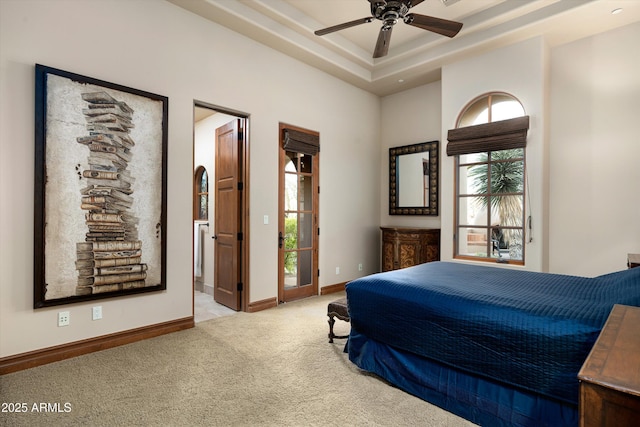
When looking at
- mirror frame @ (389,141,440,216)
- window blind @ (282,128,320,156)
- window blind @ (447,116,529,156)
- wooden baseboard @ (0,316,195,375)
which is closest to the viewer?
wooden baseboard @ (0,316,195,375)

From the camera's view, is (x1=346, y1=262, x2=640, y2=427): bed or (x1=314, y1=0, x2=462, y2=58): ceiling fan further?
(x1=314, y1=0, x2=462, y2=58): ceiling fan

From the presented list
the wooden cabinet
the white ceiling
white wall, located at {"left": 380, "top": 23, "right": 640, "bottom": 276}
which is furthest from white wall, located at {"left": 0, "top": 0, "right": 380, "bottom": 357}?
white wall, located at {"left": 380, "top": 23, "right": 640, "bottom": 276}

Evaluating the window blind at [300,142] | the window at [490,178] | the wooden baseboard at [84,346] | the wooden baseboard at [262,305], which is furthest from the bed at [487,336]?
the window blind at [300,142]

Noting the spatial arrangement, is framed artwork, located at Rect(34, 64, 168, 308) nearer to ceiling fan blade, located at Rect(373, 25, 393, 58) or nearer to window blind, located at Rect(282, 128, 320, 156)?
window blind, located at Rect(282, 128, 320, 156)

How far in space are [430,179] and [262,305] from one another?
10.3 ft

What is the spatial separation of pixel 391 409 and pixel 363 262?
3577mm

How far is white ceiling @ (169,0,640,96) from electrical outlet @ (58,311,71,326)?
3040mm

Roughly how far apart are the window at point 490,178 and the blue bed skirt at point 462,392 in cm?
258

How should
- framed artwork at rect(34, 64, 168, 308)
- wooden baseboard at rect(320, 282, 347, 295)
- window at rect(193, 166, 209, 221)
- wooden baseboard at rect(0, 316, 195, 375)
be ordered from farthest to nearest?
window at rect(193, 166, 209, 221) < wooden baseboard at rect(320, 282, 347, 295) < framed artwork at rect(34, 64, 168, 308) < wooden baseboard at rect(0, 316, 195, 375)

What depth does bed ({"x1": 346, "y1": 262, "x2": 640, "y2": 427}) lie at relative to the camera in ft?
5.29

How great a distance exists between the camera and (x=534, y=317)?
1.71 m

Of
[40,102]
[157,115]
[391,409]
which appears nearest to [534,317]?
[391,409]

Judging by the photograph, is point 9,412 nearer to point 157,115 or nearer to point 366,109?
point 157,115

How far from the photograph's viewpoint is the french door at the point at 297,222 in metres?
4.39
